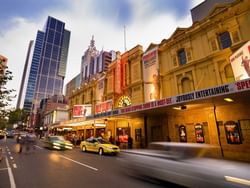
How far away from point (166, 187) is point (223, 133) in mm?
11407

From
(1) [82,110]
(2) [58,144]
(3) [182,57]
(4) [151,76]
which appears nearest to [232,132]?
(3) [182,57]

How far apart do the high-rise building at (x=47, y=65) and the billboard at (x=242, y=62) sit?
164 meters

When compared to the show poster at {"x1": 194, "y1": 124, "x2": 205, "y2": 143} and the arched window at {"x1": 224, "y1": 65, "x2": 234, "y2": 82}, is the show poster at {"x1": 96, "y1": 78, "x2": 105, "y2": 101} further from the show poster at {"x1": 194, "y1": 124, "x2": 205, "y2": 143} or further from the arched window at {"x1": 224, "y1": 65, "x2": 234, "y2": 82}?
the arched window at {"x1": 224, "y1": 65, "x2": 234, "y2": 82}

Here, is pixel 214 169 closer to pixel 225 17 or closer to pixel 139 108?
pixel 139 108

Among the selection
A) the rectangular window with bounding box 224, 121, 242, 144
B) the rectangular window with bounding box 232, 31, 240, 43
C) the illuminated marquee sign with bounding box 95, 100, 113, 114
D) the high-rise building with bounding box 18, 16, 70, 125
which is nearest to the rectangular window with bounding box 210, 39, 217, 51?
the rectangular window with bounding box 232, 31, 240, 43

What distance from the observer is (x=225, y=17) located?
52.9 ft

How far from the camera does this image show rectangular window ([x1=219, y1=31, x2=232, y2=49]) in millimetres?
15866

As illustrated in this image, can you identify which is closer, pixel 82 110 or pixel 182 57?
pixel 182 57

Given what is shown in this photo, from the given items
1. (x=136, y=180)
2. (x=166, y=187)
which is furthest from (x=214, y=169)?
(x=136, y=180)

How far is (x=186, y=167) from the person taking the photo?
5.19m

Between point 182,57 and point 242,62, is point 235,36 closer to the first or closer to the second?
point 242,62

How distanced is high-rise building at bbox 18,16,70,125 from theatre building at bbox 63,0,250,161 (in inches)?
6015

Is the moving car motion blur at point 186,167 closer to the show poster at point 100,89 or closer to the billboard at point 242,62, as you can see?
the billboard at point 242,62

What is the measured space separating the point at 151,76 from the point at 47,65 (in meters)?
181
